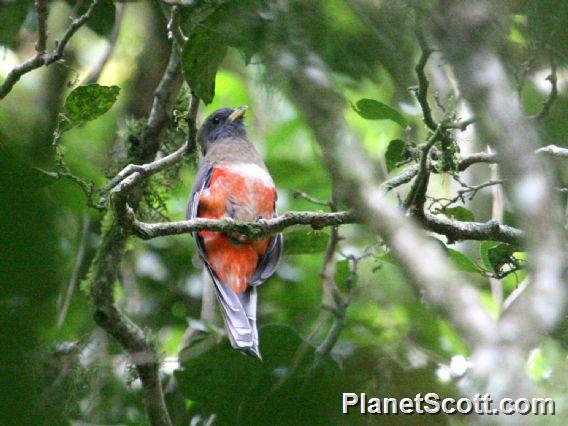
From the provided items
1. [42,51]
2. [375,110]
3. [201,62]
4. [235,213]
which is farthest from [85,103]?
[235,213]

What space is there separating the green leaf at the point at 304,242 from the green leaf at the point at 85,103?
1428 mm

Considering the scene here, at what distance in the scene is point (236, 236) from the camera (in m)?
4.39

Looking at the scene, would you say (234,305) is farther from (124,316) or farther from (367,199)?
(367,199)

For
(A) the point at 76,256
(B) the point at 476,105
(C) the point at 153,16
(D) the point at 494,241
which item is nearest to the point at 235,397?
(A) the point at 76,256

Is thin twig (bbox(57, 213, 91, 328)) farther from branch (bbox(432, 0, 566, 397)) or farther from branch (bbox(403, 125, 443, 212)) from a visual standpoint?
branch (bbox(432, 0, 566, 397))

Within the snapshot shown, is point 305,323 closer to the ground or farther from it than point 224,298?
closer to the ground

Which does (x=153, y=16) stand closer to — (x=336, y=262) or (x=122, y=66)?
(x=122, y=66)

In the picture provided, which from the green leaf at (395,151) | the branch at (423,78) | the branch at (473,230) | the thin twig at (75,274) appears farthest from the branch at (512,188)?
the thin twig at (75,274)

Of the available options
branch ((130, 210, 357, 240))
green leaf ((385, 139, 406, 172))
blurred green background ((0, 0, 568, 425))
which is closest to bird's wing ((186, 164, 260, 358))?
blurred green background ((0, 0, 568, 425))

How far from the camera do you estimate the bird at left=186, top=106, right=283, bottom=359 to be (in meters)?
4.04

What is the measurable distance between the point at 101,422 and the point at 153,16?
8.53ft

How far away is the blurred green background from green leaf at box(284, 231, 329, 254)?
14mm

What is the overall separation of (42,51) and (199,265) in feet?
7.44

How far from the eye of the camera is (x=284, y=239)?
441 centimetres
